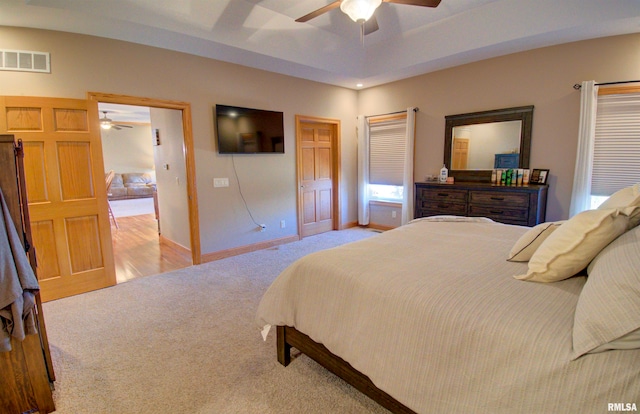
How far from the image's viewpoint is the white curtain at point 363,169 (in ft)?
18.8

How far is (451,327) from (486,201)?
3.18 metres

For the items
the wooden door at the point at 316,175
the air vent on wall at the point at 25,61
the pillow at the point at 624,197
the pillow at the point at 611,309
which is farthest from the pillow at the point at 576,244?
the air vent on wall at the point at 25,61

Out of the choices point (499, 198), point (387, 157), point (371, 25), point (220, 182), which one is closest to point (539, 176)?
point (499, 198)

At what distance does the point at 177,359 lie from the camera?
2.11 metres

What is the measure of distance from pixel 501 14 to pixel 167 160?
4.91 meters

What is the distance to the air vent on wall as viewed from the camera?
2.80 m

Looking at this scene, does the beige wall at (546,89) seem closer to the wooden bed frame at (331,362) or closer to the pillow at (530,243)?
the pillow at (530,243)

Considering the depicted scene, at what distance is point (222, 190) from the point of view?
4.25m

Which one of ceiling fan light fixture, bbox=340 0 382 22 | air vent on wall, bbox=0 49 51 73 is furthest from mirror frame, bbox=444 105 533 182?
air vent on wall, bbox=0 49 51 73

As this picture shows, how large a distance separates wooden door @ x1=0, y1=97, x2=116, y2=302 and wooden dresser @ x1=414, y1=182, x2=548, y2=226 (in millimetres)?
4114

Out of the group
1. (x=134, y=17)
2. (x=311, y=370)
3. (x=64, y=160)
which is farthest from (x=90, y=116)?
(x=311, y=370)

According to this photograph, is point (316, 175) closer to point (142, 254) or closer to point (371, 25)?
point (371, 25)

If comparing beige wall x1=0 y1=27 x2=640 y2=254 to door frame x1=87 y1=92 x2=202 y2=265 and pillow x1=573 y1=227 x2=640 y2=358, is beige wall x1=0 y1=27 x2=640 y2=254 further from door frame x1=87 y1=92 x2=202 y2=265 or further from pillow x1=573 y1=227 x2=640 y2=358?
pillow x1=573 y1=227 x2=640 y2=358

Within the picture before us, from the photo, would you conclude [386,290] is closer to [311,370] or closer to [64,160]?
[311,370]
